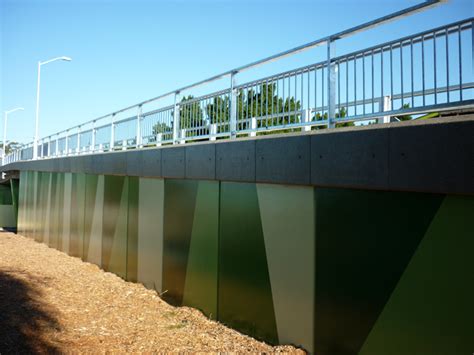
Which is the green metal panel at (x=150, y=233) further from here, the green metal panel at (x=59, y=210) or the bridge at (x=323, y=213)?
the green metal panel at (x=59, y=210)

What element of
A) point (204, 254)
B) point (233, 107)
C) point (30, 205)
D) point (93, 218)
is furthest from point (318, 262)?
point (30, 205)

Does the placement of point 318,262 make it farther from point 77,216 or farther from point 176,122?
point 77,216

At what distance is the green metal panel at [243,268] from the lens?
6.34m

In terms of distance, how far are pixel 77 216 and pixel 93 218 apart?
2.05 metres

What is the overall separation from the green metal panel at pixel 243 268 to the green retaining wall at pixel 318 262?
16 mm

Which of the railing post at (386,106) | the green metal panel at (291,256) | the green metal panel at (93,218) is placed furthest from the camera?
the green metal panel at (93,218)

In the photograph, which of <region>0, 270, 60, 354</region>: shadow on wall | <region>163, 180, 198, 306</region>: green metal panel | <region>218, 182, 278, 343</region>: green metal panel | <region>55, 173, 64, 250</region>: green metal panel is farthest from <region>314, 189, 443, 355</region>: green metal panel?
<region>55, 173, 64, 250</region>: green metal panel

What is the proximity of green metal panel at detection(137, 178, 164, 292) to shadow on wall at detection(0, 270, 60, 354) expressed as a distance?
2.24 metres

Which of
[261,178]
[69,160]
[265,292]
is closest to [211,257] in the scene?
[265,292]

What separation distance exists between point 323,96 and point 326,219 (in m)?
1.68

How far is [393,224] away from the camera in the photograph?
453 centimetres

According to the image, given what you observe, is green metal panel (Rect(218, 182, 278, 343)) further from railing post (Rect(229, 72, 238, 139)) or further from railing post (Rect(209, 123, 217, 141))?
railing post (Rect(209, 123, 217, 141))

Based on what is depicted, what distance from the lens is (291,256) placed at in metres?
5.84

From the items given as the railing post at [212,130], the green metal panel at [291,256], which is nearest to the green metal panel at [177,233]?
the railing post at [212,130]
